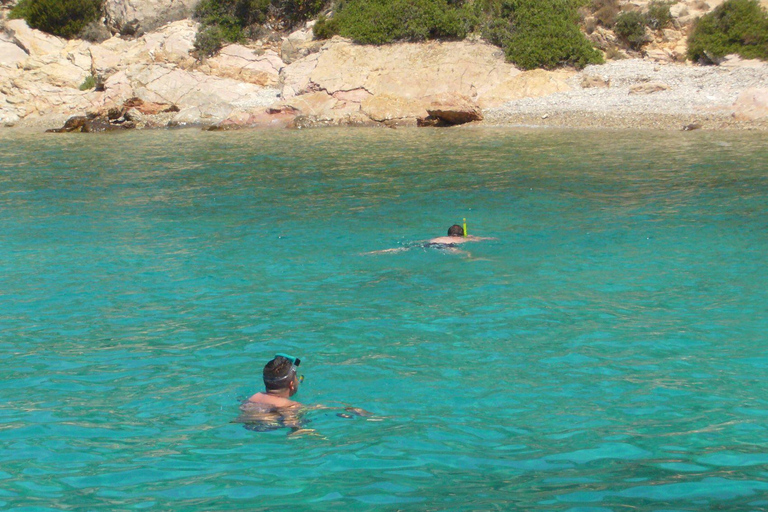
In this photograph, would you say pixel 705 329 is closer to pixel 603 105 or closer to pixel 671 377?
pixel 671 377

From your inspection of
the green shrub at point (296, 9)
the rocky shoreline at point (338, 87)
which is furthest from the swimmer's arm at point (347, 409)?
the green shrub at point (296, 9)

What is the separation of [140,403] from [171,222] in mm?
8579

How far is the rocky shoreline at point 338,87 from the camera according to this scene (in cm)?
2828

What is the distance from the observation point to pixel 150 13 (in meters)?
44.5

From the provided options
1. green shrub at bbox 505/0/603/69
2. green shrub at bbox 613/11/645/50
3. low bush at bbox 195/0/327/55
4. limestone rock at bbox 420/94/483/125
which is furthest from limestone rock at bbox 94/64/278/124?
green shrub at bbox 613/11/645/50

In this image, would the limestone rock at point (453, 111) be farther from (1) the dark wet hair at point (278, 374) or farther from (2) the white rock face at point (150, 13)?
(1) the dark wet hair at point (278, 374)

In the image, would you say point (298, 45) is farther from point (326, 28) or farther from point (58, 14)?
point (58, 14)

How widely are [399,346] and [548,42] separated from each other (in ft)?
95.1

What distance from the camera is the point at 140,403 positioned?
6.78 metres

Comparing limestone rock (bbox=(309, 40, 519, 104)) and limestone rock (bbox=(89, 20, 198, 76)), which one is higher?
limestone rock (bbox=(89, 20, 198, 76))

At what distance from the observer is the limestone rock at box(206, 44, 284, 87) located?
3847 centimetres

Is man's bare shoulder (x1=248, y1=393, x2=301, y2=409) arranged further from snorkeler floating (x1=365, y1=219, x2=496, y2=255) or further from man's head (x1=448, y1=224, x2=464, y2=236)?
man's head (x1=448, y1=224, x2=464, y2=236)

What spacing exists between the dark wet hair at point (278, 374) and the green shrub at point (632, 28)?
111ft

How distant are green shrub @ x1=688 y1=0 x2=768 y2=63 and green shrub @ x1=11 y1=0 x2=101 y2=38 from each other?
33.4 meters
